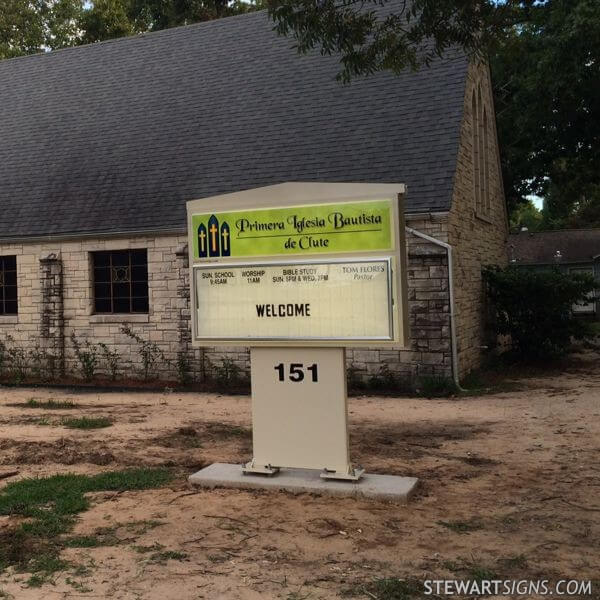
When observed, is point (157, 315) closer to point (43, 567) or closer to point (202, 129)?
point (202, 129)

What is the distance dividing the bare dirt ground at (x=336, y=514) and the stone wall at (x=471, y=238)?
4.04 metres

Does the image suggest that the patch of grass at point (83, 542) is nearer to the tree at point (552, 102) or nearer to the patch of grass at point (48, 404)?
the patch of grass at point (48, 404)

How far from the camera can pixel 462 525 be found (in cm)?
501

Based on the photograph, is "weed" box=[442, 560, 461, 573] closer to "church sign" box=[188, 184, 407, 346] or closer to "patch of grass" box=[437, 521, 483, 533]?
"patch of grass" box=[437, 521, 483, 533]

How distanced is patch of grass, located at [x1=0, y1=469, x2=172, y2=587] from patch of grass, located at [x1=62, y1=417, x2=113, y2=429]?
9.11 feet

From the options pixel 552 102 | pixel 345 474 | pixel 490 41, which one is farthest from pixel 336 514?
pixel 552 102

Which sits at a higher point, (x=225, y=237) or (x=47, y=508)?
(x=225, y=237)

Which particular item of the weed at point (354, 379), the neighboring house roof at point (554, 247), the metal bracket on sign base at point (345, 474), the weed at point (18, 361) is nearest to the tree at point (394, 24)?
the metal bracket on sign base at point (345, 474)

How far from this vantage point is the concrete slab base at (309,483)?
572 centimetres

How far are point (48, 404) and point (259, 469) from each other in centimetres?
661

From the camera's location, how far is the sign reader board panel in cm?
579

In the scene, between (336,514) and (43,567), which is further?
(336,514)

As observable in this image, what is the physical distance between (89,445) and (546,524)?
17.2 feet

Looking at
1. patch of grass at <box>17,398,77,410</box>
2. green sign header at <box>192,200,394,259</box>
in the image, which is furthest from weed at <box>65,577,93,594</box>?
patch of grass at <box>17,398,77,410</box>
